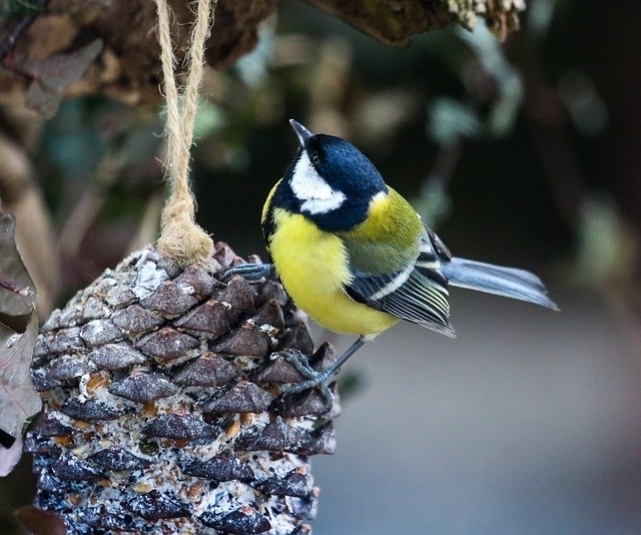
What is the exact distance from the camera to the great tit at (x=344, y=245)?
102cm

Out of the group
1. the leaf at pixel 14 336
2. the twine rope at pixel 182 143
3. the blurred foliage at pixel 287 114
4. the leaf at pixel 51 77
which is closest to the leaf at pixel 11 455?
the leaf at pixel 14 336

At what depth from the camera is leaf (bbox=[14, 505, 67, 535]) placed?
750 millimetres

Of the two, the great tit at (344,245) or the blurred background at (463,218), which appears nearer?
the great tit at (344,245)

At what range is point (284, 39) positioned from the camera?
Result: 1.65 m

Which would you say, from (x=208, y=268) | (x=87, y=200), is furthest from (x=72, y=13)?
(x=87, y=200)

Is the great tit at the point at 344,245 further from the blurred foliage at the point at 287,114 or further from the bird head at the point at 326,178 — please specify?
the blurred foliage at the point at 287,114

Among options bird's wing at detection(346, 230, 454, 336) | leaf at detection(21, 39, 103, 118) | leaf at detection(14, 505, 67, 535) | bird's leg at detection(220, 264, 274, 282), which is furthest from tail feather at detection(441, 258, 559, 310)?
leaf at detection(14, 505, 67, 535)

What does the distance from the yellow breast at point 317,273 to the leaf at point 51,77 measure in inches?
11.1

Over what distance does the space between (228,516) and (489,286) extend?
26.7 inches

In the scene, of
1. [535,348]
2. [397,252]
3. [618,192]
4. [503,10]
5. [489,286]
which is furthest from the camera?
[535,348]

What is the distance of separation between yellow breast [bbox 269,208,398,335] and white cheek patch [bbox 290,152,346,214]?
0.02 meters

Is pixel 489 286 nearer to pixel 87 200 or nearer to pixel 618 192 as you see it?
pixel 87 200

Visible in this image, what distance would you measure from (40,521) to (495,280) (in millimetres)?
823

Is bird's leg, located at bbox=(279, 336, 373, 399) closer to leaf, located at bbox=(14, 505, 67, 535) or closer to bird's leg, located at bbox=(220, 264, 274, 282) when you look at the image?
bird's leg, located at bbox=(220, 264, 274, 282)
